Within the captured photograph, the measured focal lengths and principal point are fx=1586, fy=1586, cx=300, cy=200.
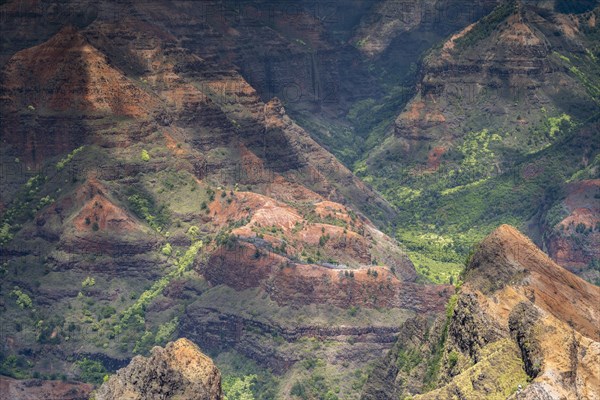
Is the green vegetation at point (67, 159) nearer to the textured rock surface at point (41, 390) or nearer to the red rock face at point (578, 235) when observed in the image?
the textured rock surface at point (41, 390)

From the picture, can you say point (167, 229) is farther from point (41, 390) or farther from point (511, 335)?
point (511, 335)

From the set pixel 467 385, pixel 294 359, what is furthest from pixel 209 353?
pixel 467 385

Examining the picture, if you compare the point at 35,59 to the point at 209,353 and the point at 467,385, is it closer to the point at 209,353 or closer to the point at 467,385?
the point at 209,353

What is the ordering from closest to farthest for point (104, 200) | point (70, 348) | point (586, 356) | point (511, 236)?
point (586, 356) → point (511, 236) → point (70, 348) → point (104, 200)

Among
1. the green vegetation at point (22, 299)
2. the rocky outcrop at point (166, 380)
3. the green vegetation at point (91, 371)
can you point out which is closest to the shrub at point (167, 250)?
the green vegetation at point (22, 299)

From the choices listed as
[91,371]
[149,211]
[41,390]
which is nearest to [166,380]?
[41,390]

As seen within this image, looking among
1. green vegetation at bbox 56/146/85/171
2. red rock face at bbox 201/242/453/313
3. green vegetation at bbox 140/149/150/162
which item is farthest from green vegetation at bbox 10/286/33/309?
green vegetation at bbox 140/149/150/162
